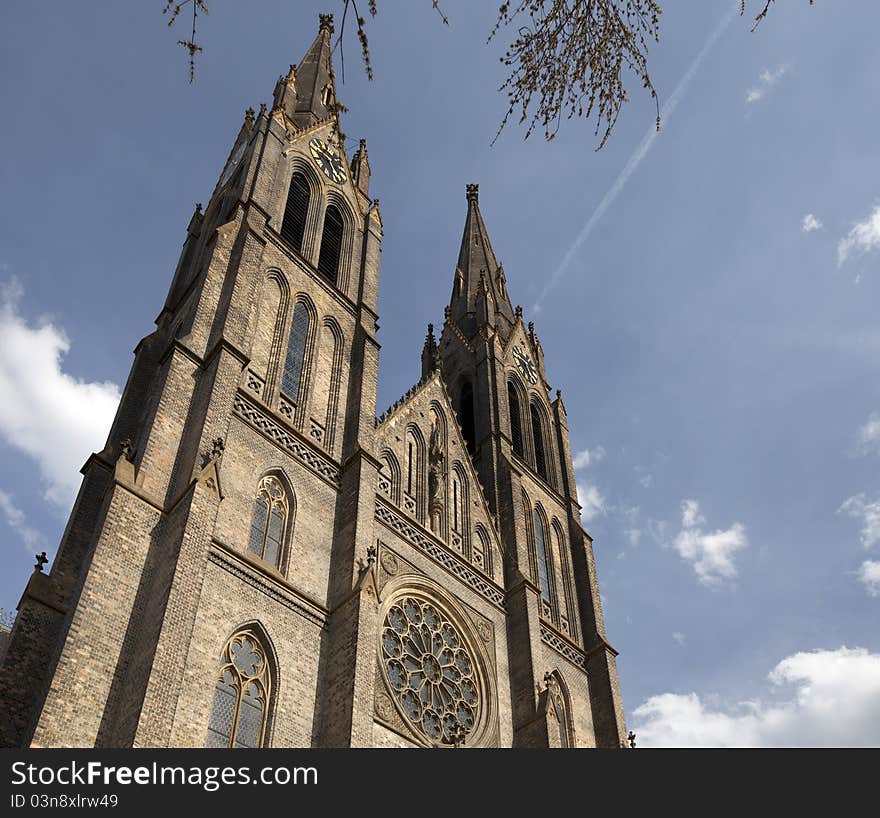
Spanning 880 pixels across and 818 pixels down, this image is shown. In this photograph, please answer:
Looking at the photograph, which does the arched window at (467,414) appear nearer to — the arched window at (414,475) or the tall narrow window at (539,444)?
the tall narrow window at (539,444)

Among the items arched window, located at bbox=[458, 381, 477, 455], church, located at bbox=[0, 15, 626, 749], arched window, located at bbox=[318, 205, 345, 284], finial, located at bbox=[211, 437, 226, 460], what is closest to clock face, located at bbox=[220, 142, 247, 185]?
church, located at bbox=[0, 15, 626, 749]

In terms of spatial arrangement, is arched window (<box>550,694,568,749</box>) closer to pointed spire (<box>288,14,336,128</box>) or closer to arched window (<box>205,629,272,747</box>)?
arched window (<box>205,629,272,747</box>)

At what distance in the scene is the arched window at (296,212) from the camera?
2669cm

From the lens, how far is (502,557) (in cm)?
2612

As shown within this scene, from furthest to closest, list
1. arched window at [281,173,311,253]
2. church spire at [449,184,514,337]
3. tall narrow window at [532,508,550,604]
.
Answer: church spire at [449,184,514,337] < tall narrow window at [532,508,550,604] < arched window at [281,173,311,253]

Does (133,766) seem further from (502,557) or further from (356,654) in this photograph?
(502,557)

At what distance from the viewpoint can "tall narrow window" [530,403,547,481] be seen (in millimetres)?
32656

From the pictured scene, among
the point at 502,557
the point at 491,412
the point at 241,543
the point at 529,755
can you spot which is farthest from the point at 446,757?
the point at 491,412

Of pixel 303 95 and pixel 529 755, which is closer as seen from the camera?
pixel 529 755

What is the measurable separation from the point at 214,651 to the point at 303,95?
1070 inches

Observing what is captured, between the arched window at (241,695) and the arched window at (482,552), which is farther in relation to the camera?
the arched window at (482,552)

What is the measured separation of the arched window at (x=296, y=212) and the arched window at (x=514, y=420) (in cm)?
1081

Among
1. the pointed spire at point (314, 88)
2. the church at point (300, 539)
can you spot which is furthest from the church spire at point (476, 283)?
the pointed spire at point (314, 88)

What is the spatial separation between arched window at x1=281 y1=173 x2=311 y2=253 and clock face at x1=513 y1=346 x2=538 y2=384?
12.1m
